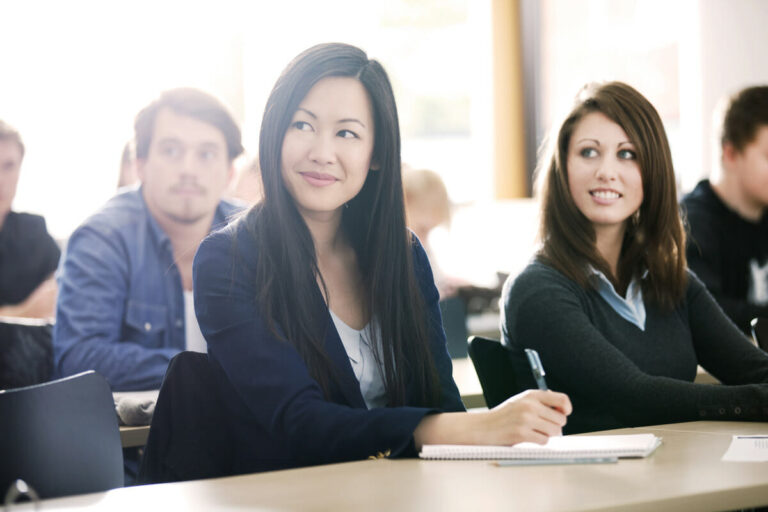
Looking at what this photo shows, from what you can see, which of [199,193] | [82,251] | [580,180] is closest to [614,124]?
[580,180]

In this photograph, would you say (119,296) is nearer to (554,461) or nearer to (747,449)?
Result: (554,461)

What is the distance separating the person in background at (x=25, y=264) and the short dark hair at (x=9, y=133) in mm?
174

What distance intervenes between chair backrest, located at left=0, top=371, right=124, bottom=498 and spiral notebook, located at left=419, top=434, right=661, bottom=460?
59cm

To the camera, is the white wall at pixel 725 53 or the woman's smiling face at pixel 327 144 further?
the white wall at pixel 725 53

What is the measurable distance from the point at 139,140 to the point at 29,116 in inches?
118

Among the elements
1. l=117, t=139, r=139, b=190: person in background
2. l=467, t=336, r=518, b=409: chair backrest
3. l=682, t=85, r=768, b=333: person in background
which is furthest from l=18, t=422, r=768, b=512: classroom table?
l=117, t=139, r=139, b=190: person in background

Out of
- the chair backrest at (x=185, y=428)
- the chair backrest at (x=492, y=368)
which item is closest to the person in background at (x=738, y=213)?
Answer: the chair backrest at (x=492, y=368)

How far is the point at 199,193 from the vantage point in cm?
320

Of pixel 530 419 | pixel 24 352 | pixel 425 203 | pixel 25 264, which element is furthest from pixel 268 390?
pixel 425 203

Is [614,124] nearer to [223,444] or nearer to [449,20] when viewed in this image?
[223,444]

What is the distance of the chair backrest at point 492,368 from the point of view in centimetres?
203

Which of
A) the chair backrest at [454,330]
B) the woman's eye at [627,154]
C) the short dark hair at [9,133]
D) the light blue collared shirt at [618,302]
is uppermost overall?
the short dark hair at [9,133]

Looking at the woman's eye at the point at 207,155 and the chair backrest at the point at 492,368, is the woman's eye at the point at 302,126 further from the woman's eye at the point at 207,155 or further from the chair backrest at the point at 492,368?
the woman's eye at the point at 207,155

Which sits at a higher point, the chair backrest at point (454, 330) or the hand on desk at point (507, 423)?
the hand on desk at point (507, 423)
